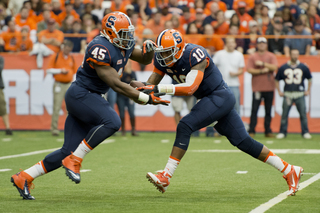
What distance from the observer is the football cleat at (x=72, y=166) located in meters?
4.57

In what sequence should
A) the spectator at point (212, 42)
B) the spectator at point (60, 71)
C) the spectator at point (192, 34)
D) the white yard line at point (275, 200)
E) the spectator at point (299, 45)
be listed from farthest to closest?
the spectator at point (192, 34) → the spectator at point (212, 42) → the spectator at point (299, 45) → the spectator at point (60, 71) → the white yard line at point (275, 200)

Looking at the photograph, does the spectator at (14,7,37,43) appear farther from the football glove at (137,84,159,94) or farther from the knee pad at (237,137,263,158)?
the knee pad at (237,137,263,158)

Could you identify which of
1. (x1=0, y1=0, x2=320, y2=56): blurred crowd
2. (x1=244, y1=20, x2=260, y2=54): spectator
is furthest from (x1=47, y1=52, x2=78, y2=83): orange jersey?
(x1=244, y1=20, x2=260, y2=54): spectator

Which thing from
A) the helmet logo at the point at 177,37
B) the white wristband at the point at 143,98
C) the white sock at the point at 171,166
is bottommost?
the white sock at the point at 171,166

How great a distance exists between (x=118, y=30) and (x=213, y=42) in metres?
7.36

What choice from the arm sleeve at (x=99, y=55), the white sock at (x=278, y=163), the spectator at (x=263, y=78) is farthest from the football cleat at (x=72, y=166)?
the spectator at (x=263, y=78)

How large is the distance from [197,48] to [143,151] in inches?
161

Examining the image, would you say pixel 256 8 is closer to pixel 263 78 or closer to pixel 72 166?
pixel 263 78

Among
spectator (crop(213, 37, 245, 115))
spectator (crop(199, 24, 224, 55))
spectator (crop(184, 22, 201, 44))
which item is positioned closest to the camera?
spectator (crop(213, 37, 245, 115))

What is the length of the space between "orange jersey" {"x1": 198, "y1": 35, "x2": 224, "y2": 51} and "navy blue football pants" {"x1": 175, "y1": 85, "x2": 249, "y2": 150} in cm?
688

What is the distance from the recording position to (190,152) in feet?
28.3

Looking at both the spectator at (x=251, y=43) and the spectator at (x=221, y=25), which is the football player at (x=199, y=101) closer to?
the spectator at (x=251, y=43)

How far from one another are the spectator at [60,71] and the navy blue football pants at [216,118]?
21.6 ft

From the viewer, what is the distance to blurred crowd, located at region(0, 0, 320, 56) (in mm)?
11977
